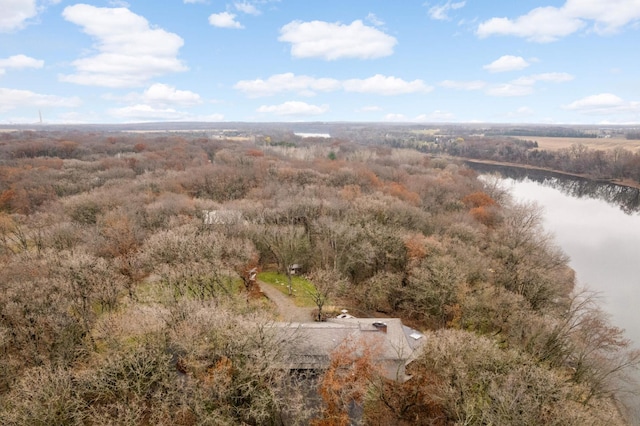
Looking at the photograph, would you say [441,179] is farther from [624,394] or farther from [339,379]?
[339,379]

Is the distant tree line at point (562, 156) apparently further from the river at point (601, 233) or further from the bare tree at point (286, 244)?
the bare tree at point (286, 244)

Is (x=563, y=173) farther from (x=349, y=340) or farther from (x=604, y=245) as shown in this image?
(x=349, y=340)

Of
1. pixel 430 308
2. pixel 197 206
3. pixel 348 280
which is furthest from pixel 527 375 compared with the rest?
pixel 197 206

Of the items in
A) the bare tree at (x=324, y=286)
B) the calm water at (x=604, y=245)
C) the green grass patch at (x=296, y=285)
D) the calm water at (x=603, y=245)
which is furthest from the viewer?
the calm water at (x=603, y=245)

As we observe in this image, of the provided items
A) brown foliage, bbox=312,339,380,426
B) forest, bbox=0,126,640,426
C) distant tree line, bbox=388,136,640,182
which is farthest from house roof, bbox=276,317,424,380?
distant tree line, bbox=388,136,640,182

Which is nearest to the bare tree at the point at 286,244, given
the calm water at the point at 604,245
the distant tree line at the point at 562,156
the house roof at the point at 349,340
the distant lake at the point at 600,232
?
the house roof at the point at 349,340

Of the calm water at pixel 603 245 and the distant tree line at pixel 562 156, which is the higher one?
the distant tree line at pixel 562 156

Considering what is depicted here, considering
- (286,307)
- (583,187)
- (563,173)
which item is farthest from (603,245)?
(563,173)
